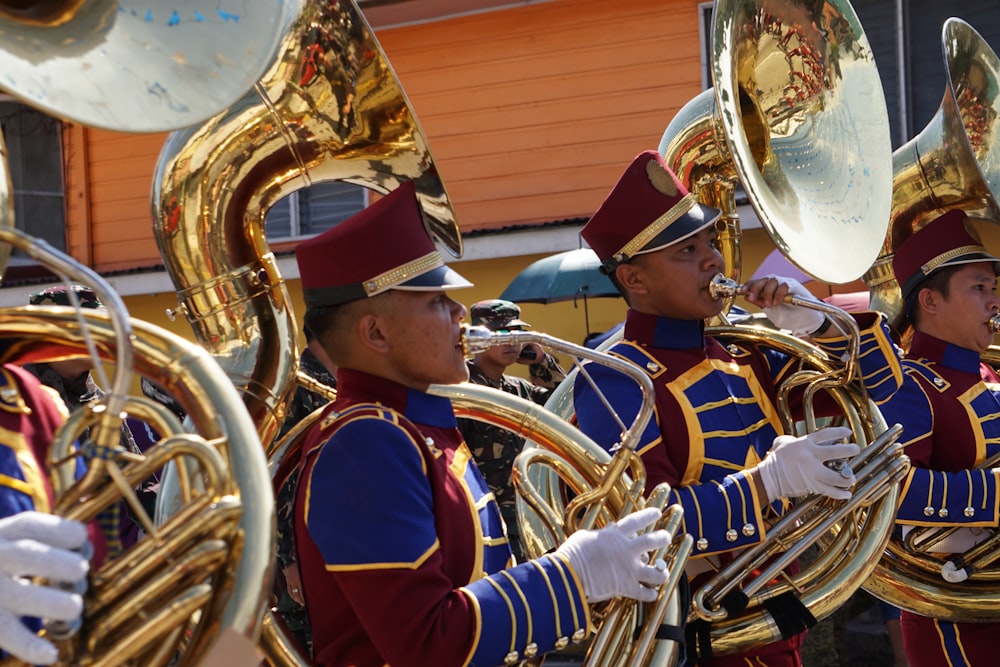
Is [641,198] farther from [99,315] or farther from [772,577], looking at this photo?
[99,315]

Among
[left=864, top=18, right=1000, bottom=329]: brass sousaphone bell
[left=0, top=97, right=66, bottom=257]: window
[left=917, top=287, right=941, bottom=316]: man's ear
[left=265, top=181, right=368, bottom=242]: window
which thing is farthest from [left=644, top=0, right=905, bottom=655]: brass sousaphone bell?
[left=0, top=97, right=66, bottom=257]: window

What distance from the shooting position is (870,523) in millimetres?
3396

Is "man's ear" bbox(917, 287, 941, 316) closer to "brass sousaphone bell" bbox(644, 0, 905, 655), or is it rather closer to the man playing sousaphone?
"brass sousaphone bell" bbox(644, 0, 905, 655)

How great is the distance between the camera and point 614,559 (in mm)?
2418

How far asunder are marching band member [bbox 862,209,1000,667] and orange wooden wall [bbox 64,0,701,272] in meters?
5.11

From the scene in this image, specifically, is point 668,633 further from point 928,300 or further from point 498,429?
point 498,429

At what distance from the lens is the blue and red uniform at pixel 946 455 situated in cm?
381

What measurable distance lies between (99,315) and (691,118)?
7.51ft

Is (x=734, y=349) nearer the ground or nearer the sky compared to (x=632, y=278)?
nearer the ground

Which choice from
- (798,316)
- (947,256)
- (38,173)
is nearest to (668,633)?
(798,316)

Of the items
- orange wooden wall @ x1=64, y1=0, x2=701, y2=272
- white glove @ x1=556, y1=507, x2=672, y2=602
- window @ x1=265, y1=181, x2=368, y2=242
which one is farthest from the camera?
window @ x1=265, y1=181, x2=368, y2=242

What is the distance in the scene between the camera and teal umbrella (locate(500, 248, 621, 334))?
7.50 m

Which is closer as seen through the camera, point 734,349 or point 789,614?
point 789,614

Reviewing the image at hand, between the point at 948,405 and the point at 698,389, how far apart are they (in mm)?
1211
